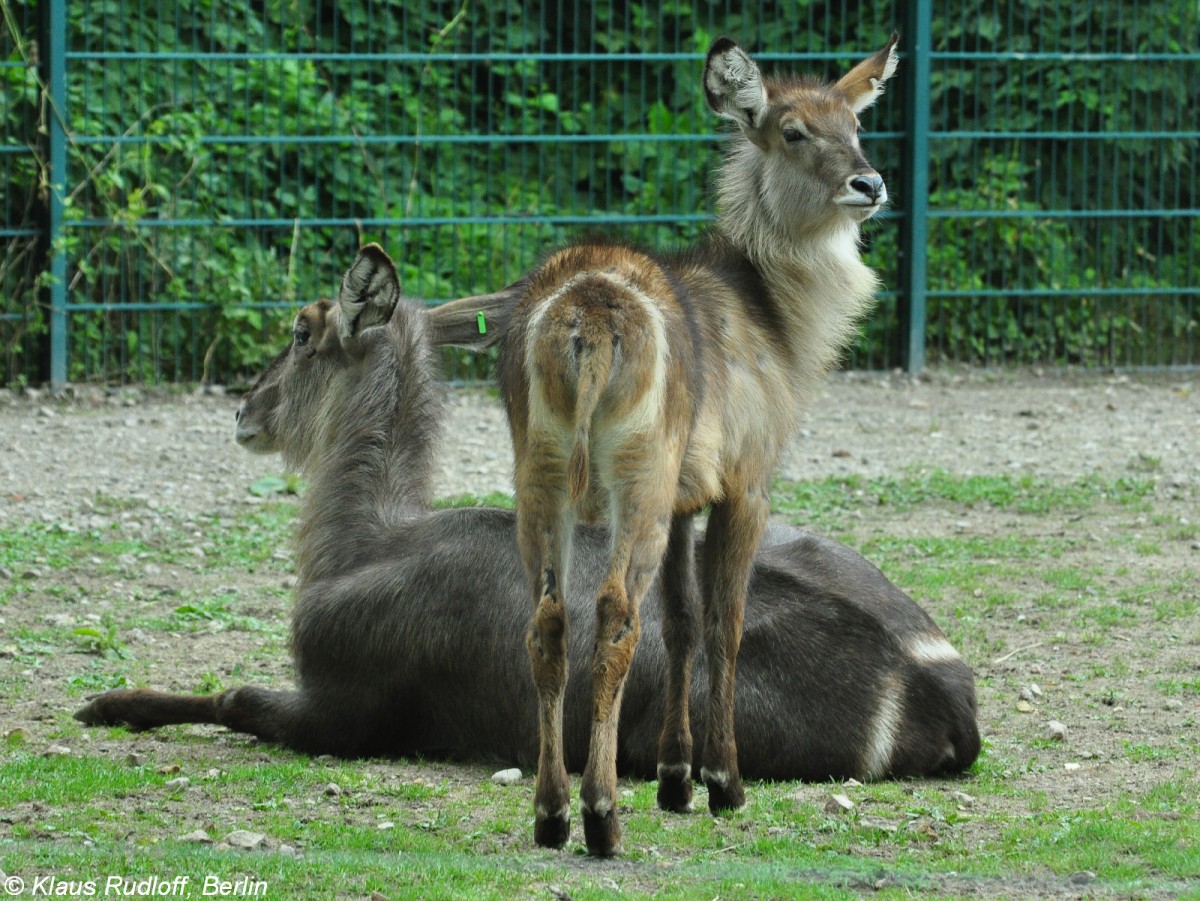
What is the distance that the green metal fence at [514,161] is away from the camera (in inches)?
439

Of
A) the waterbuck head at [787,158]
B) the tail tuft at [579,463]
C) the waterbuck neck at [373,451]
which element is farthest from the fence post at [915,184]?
the tail tuft at [579,463]

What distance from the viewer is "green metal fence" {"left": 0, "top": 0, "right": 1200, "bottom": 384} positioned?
439 inches

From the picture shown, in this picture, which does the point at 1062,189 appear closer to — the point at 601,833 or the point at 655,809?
the point at 655,809

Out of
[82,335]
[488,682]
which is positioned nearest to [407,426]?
[488,682]

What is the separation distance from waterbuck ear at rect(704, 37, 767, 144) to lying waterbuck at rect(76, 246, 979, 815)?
119cm

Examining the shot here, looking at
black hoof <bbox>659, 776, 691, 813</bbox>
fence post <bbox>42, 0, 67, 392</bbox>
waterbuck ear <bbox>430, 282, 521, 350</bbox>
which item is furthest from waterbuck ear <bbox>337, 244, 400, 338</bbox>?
fence post <bbox>42, 0, 67, 392</bbox>

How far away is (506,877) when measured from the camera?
151 inches

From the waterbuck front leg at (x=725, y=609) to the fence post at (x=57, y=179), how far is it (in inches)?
288

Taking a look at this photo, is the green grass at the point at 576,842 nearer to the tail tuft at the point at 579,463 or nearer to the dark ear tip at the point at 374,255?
the tail tuft at the point at 579,463

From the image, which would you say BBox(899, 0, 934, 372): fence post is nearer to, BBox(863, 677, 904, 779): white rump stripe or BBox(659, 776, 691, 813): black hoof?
BBox(863, 677, 904, 779): white rump stripe

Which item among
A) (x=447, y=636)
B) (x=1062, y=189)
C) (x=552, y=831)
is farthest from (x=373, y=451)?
(x=1062, y=189)

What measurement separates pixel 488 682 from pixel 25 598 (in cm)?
262

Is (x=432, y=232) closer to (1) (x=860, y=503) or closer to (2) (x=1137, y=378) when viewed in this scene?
(1) (x=860, y=503)

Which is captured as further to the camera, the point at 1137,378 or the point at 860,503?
the point at 1137,378
